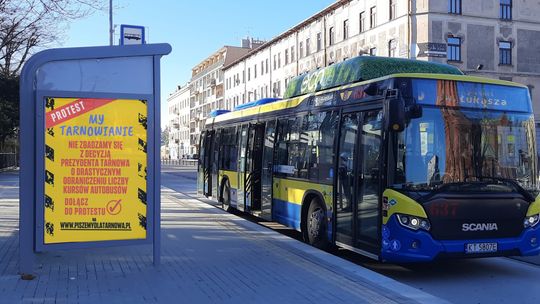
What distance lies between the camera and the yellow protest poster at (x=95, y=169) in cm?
660

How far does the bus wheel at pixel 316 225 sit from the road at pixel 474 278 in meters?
0.52

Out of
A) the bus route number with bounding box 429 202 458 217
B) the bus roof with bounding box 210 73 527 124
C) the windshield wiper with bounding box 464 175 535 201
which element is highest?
the bus roof with bounding box 210 73 527 124

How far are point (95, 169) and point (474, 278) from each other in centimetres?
549

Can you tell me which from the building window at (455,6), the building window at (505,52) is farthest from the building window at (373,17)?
the building window at (505,52)

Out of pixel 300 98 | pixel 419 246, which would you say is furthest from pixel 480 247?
pixel 300 98

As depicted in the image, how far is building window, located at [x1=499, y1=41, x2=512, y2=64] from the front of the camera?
1705 inches

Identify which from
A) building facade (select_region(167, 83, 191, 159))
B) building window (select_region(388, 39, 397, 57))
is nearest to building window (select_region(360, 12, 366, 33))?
building window (select_region(388, 39, 397, 57))

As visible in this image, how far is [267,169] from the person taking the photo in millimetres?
12234

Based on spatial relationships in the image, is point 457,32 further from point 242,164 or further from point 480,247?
point 480,247

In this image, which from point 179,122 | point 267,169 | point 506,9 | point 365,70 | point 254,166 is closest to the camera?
point 365,70

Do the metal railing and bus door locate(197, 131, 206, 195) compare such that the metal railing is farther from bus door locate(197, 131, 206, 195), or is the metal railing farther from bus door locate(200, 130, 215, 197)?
bus door locate(200, 130, 215, 197)

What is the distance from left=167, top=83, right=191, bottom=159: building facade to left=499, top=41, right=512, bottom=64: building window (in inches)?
3494

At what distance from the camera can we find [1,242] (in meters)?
9.05

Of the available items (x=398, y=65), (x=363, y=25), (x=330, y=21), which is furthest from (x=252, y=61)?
(x=398, y=65)
